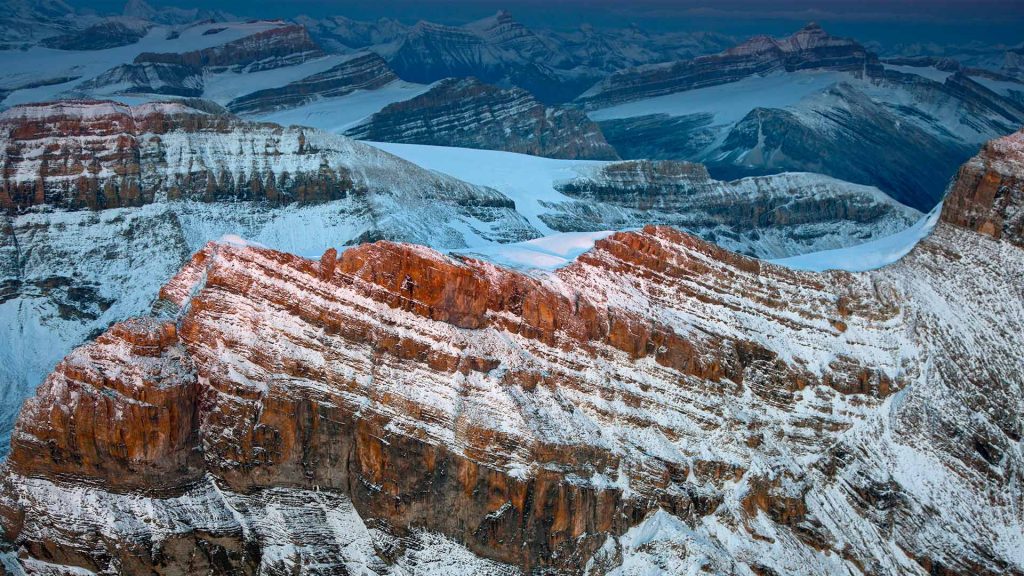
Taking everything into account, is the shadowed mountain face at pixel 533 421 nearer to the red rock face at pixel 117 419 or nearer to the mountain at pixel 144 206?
the red rock face at pixel 117 419

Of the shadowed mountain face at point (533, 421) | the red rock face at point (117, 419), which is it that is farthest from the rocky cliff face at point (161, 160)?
the red rock face at point (117, 419)

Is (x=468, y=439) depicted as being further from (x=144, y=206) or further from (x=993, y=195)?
(x=144, y=206)

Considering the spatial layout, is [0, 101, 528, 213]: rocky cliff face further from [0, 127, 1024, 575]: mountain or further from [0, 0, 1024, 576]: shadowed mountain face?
[0, 127, 1024, 575]: mountain

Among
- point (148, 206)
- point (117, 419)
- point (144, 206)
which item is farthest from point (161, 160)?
point (117, 419)

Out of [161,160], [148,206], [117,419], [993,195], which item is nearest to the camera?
[117,419]

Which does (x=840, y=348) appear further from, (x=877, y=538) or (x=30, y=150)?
(x=30, y=150)

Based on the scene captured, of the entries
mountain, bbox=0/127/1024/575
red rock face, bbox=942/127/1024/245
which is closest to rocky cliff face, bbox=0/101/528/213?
mountain, bbox=0/127/1024/575

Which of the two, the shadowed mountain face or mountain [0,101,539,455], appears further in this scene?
mountain [0,101,539,455]

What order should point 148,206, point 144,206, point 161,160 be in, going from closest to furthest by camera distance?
point 144,206 → point 148,206 → point 161,160

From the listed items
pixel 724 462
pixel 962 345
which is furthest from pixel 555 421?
pixel 962 345

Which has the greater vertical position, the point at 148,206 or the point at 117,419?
the point at 117,419
